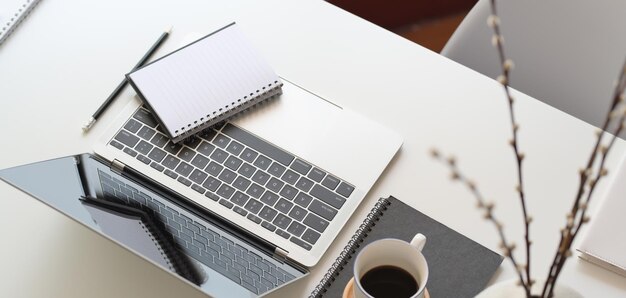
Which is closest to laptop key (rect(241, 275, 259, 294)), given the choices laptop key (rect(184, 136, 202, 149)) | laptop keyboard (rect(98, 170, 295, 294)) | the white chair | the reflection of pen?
laptop keyboard (rect(98, 170, 295, 294))

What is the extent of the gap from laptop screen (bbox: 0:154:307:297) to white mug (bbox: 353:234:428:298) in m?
0.13

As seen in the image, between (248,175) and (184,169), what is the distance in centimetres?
9

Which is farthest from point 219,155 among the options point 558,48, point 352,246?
point 558,48

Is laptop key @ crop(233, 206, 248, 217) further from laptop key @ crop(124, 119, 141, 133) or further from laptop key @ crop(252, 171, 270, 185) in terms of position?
laptop key @ crop(124, 119, 141, 133)

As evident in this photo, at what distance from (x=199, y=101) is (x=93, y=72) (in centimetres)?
19

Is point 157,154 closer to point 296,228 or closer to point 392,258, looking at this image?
point 296,228

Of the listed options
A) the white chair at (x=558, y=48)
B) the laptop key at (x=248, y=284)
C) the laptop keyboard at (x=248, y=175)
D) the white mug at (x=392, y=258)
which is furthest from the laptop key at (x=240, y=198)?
the white chair at (x=558, y=48)

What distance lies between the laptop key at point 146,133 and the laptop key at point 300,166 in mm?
202

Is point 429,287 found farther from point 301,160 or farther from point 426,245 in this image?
point 301,160

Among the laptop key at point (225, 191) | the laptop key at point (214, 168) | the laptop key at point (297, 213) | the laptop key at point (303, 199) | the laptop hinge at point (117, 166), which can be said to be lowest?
the laptop hinge at point (117, 166)

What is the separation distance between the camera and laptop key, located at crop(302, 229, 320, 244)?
3.62 ft

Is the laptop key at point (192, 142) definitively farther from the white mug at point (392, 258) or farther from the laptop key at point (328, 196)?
the white mug at point (392, 258)

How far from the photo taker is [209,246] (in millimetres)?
1114

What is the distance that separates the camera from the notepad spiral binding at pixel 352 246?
1.07m
